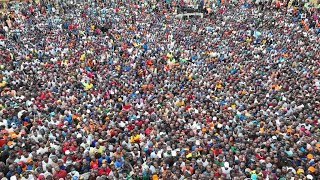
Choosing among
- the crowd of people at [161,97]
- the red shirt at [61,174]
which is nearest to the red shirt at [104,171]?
the crowd of people at [161,97]

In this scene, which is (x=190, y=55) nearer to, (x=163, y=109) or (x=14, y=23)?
(x=163, y=109)

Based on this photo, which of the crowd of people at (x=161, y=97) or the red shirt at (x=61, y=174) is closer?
the red shirt at (x=61, y=174)

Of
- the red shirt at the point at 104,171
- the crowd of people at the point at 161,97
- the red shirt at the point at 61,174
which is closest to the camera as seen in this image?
the red shirt at the point at 61,174

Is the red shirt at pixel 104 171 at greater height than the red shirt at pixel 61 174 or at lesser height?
lesser

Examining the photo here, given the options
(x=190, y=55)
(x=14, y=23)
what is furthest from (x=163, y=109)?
(x=14, y=23)

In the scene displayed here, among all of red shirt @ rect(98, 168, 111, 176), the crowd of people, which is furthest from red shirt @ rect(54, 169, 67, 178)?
red shirt @ rect(98, 168, 111, 176)

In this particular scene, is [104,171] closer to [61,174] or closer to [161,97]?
[61,174]

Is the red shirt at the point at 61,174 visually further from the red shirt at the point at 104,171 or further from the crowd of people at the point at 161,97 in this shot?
the red shirt at the point at 104,171

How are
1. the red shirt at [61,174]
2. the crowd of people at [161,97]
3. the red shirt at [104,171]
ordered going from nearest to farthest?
the red shirt at [61,174]
the red shirt at [104,171]
the crowd of people at [161,97]
